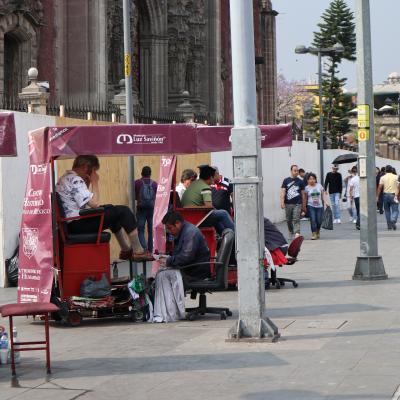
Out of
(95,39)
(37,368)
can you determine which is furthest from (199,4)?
(37,368)

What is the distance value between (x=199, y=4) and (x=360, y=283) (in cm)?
3286

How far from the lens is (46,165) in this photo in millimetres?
13258

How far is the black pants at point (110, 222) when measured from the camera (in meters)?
13.8

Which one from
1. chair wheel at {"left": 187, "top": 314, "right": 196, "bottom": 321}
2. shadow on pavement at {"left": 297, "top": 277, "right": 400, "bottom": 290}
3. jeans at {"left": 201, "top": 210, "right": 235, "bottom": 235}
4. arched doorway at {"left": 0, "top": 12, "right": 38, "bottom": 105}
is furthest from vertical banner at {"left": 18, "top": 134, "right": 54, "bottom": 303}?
arched doorway at {"left": 0, "top": 12, "right": 38, "bottom": 105}

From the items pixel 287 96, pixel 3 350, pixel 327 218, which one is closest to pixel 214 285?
pixel 3 350

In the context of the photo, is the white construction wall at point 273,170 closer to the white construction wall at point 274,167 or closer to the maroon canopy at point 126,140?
the white construction wall at point 274,167

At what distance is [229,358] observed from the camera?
10781 millimetres

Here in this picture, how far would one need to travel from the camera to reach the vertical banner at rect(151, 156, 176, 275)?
616 inches

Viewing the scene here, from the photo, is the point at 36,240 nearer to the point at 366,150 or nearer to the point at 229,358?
the point at 229,358

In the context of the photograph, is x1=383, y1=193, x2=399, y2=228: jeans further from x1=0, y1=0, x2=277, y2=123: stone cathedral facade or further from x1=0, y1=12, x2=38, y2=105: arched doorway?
x1=0, y1=12, x2=38, y2=105: arched doorway

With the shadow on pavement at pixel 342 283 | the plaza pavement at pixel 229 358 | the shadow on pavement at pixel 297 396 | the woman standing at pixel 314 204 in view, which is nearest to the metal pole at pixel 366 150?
the shadow on pavement at pixel 342 283

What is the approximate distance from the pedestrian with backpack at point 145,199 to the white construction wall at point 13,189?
4086 millimetres

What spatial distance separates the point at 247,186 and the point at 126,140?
6.97ft

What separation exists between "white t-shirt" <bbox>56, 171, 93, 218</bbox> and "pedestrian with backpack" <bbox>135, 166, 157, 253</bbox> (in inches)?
349
